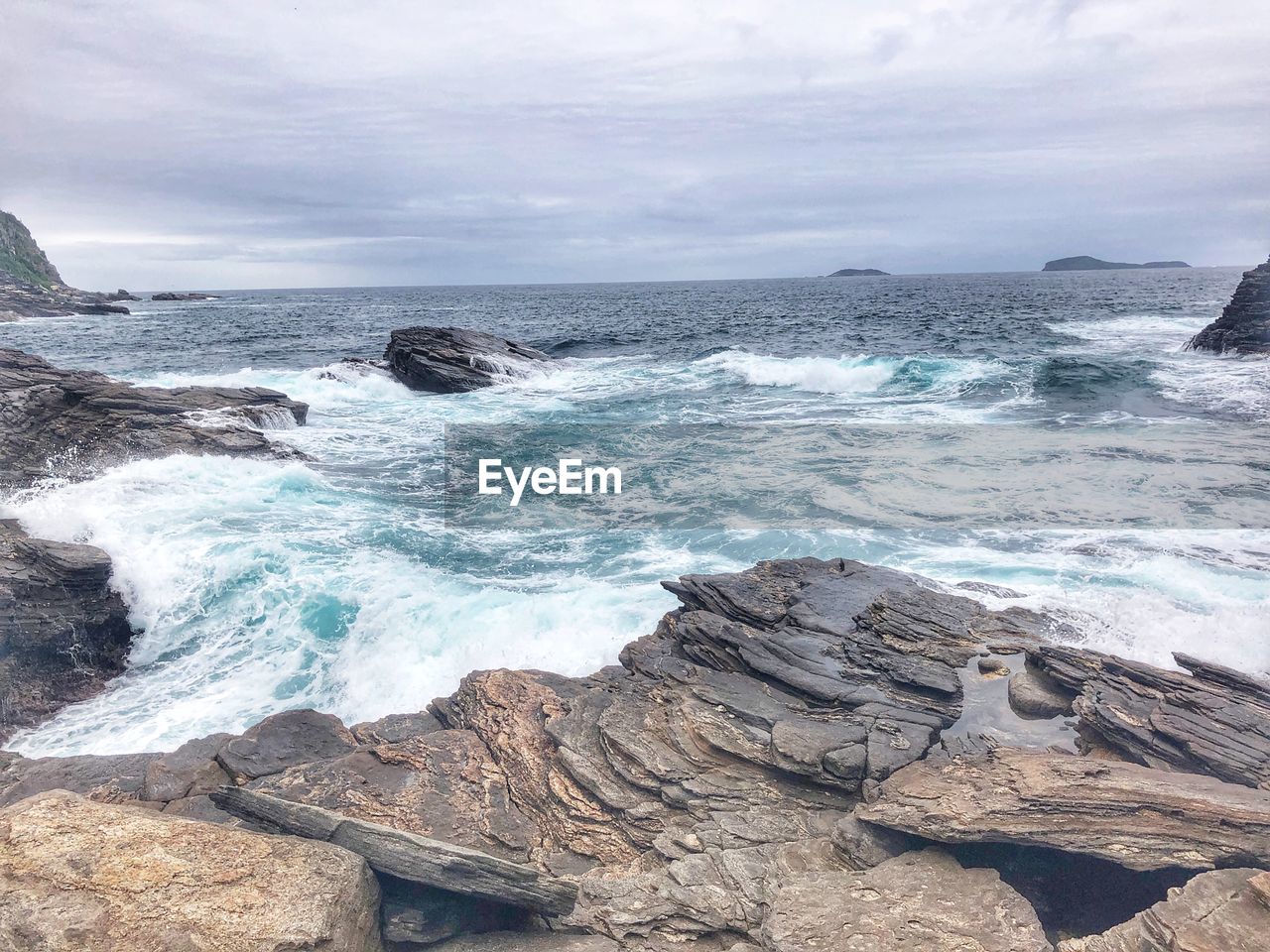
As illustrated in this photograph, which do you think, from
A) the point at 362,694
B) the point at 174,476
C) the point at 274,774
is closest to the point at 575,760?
the point at 274,774

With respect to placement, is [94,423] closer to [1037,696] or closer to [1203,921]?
[1037,696]

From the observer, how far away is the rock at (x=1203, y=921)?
13.9 feet

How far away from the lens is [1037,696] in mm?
7348

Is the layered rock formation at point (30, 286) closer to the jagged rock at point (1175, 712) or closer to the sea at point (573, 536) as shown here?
the sea at point (573, 536)

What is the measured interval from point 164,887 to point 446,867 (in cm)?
178

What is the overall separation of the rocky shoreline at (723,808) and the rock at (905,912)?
0.02 metres

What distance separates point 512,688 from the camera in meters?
8.37

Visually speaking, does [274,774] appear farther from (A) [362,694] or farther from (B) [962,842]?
(B) [962,842]

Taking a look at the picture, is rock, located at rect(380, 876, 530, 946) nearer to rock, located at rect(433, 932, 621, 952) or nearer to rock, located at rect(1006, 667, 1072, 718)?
rock, located at rect(433, 932, 621, 952)

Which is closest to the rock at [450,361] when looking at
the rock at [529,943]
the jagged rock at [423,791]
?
the jagged rock at [423,791]

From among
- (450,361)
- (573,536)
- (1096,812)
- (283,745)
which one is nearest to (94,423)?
(573,536)

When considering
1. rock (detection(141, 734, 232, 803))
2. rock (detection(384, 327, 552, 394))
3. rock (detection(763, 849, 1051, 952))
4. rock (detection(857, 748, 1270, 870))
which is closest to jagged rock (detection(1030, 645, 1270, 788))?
rock (detection(857, 748, 1270, 870))

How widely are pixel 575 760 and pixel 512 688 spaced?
162 cm

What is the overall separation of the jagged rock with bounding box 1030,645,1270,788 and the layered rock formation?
3677 inches
